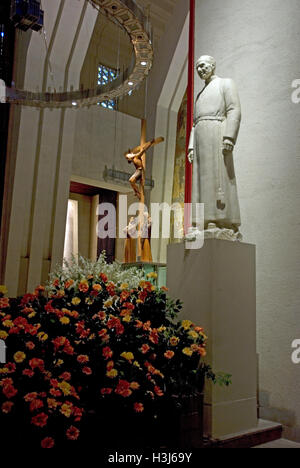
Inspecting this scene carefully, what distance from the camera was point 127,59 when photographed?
1494cm

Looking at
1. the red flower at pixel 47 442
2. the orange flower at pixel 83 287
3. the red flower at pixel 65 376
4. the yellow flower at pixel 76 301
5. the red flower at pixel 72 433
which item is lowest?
the red flower at pixel 47 442

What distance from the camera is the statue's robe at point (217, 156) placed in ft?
13.3

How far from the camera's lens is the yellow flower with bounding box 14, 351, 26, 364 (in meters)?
2.36

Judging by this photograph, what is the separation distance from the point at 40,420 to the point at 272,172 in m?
3.66

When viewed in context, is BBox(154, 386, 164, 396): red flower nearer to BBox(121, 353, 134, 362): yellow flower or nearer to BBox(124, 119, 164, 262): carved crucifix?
BBox(121, 353, 134, 362): yellow flower

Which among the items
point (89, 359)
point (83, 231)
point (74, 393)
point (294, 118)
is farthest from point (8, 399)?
point (83, 231)

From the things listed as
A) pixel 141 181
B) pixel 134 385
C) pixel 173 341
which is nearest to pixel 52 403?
pixel 134 385

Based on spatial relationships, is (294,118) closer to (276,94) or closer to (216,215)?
(276,94)

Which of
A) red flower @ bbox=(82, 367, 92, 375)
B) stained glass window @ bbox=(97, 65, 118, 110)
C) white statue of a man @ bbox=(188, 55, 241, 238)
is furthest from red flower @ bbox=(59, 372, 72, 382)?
stained glass window @ bbox=(97, 65, 118, 110)

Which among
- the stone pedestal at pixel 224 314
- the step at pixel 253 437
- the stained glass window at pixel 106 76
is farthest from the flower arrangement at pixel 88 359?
the stained glass window at pixel 106 76

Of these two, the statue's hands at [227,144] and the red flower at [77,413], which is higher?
the statue's hands at [227,144]

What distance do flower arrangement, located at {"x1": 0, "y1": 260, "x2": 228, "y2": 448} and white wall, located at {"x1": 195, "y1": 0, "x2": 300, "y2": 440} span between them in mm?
1377

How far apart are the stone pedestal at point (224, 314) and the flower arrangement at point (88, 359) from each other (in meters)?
0.23

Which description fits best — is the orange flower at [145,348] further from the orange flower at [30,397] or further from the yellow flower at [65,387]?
the orange flower at [30,397]
